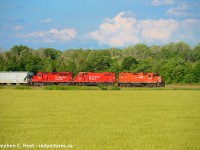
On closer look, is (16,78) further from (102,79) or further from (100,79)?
(102,79)

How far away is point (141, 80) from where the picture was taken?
66.4 m

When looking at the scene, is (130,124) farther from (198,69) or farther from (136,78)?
(198,69)

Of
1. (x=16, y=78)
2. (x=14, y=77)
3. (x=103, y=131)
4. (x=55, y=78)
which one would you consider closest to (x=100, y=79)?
(x=55, y=78)

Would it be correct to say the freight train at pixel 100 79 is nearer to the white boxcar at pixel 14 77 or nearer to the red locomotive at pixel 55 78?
the red locomotive at pixel 55 78

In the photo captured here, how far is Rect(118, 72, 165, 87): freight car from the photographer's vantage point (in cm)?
6557

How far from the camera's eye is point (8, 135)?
50.2ft

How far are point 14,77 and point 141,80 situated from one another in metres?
24.0

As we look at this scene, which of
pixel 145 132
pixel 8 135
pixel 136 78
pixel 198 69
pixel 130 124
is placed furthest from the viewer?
pixel 198 69

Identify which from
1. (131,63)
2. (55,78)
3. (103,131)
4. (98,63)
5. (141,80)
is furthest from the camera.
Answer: (98,63)

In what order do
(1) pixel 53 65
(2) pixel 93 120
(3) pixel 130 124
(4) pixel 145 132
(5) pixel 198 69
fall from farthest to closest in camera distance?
(1) pixel 53 65 < (5) pixel 198 69 < (2) pixel 93 120 < (3) pixel 130 124 < (4) pixel 145 132

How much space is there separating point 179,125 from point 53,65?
74559 millimetres

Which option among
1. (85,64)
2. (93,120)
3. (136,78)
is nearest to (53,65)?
(85,64)

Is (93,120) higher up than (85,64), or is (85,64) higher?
(85,64)

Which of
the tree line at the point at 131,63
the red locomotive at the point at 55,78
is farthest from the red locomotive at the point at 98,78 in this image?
the tree line at the point at 131,63
